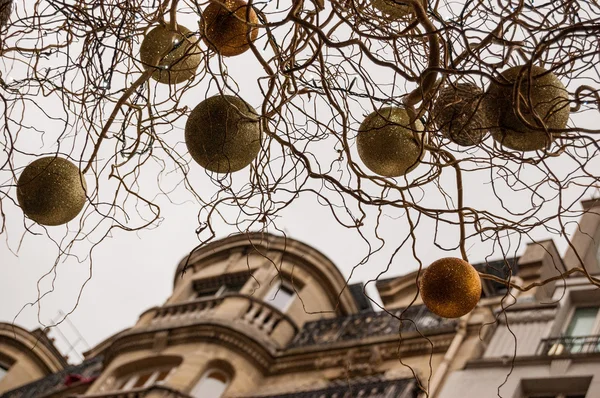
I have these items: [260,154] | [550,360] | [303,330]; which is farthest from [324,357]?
[260,154]

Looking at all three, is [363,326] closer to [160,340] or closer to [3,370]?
[160,340]

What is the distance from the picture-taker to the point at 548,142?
138 centimetres

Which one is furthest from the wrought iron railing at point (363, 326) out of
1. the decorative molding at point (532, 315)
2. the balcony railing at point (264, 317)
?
the decorative molding at point (532, 315)

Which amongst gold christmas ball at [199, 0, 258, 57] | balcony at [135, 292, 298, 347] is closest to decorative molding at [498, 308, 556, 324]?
balcony at [135, 292, 298, 347]

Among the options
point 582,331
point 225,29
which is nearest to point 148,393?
point 582,331

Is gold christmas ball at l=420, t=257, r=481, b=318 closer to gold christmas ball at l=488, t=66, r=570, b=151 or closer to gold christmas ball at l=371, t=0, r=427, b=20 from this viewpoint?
gold christmas ball at l=488, t=66, r=570, b=151

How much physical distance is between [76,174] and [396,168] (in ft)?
2.01

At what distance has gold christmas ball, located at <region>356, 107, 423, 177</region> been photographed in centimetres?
156

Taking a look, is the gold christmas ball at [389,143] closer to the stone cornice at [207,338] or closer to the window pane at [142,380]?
the stone cornice at [207,338]

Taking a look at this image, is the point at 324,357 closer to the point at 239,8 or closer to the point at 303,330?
the point at 303,330

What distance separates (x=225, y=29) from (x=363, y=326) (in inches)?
348

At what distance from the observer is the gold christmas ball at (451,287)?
152 cm

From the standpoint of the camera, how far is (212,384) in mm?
10195

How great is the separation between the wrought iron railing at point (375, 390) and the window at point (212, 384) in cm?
164
